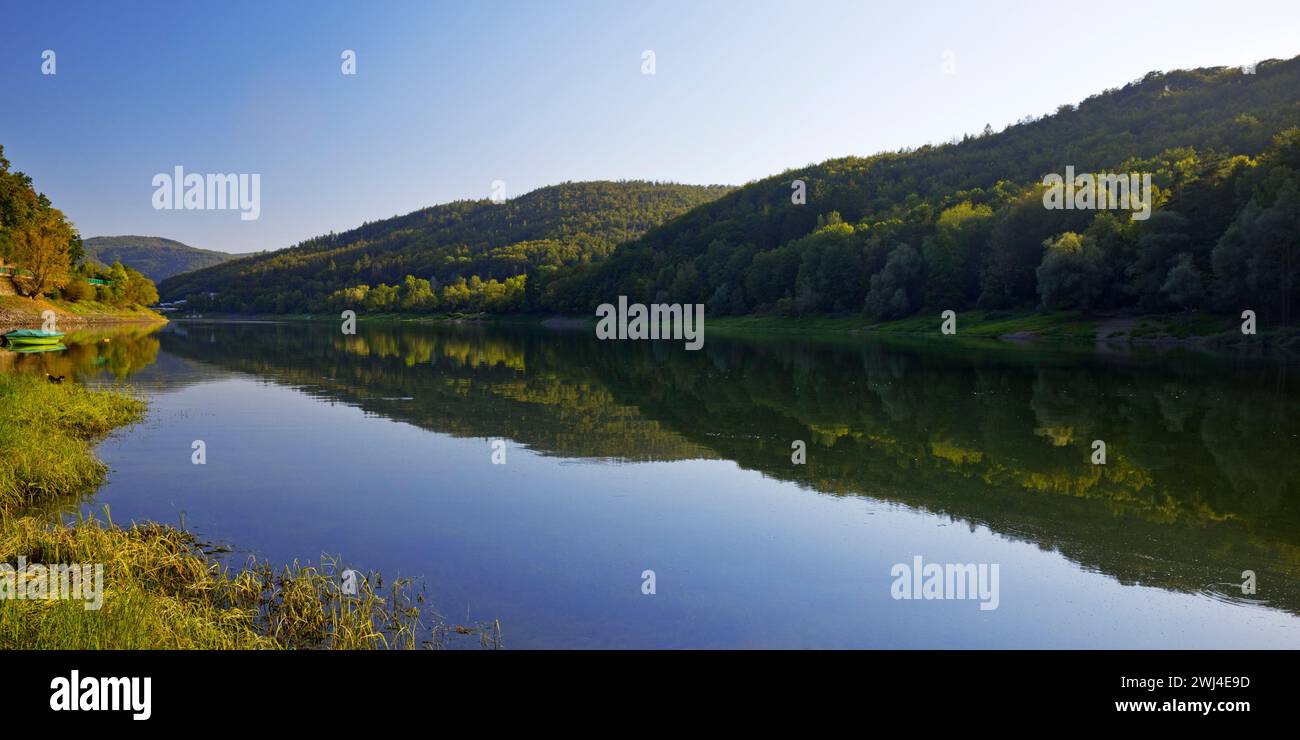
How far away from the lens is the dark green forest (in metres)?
61.0

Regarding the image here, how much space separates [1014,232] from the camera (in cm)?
8512

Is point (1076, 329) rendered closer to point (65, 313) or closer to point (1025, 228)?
point (1025, 228)

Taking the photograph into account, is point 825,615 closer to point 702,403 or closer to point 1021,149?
point 702,403

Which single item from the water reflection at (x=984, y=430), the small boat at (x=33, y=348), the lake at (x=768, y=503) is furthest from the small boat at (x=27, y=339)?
the lake at (x=768, y=503)

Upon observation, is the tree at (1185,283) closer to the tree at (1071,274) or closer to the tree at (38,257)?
the tree at (1071,274)

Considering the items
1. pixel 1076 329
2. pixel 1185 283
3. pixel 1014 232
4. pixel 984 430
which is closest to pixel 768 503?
pixel 984 430

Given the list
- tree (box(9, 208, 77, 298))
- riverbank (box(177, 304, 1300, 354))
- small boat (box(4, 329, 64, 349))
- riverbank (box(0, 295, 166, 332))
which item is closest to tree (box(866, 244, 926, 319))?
riverbank (box(177, 304, 1300, 354))

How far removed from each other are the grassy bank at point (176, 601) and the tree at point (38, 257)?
287ft

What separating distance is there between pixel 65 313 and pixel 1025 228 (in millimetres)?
100956

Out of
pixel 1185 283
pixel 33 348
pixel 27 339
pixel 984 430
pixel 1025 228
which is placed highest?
pixel 1025 228

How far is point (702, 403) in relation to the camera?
98.1ft

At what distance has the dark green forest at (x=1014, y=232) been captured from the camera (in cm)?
6100

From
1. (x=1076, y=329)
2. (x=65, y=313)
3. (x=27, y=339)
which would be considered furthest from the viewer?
(x=65, y=313)
